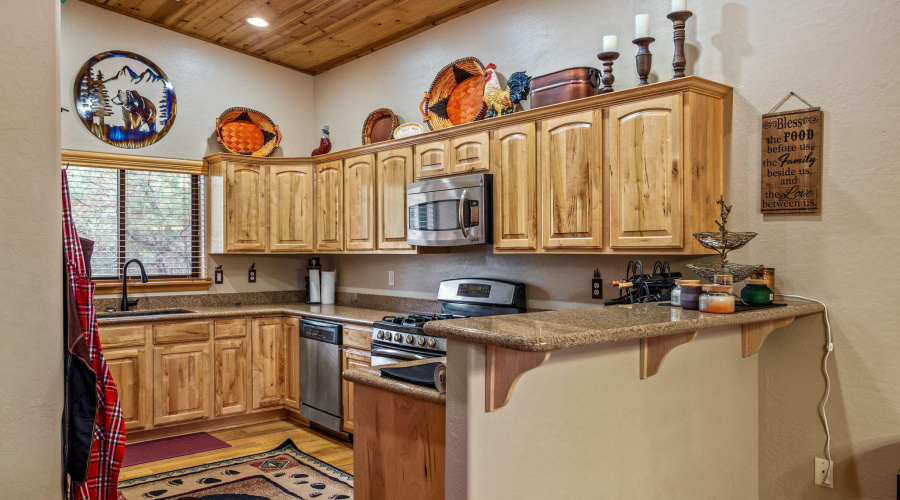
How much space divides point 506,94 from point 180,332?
2.82 meters

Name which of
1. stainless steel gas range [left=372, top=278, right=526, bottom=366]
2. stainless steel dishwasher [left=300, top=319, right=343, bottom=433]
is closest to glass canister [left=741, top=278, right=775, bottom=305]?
stainless steel gas range [left=372, top=278, right=526, bottom=366]

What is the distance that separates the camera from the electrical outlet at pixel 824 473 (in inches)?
102

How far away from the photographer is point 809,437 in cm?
266

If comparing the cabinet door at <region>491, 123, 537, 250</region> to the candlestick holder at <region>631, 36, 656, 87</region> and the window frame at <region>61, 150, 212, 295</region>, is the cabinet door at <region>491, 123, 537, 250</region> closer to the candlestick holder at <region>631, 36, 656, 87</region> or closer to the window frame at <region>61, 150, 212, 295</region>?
the candlestick holder at <region>631, 36, 656, 87</region>

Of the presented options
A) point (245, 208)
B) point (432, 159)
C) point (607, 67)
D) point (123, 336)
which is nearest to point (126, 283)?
point (123, 336)

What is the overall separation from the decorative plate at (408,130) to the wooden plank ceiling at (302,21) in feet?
2.53

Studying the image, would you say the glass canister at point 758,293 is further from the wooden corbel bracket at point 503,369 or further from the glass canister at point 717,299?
the wooden corbel bracket at point 503,369

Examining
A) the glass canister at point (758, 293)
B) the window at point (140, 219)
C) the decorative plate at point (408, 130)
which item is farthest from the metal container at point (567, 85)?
the window at point (140, 219)

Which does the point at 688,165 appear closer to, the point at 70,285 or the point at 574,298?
the point at 574,298

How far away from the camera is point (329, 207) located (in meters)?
4.93

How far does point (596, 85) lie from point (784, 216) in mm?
1178

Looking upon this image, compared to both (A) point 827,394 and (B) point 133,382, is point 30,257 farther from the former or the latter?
(B) point 133,382

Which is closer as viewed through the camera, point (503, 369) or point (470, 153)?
point (503, 369)

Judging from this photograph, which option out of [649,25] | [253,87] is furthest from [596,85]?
[253,87]
